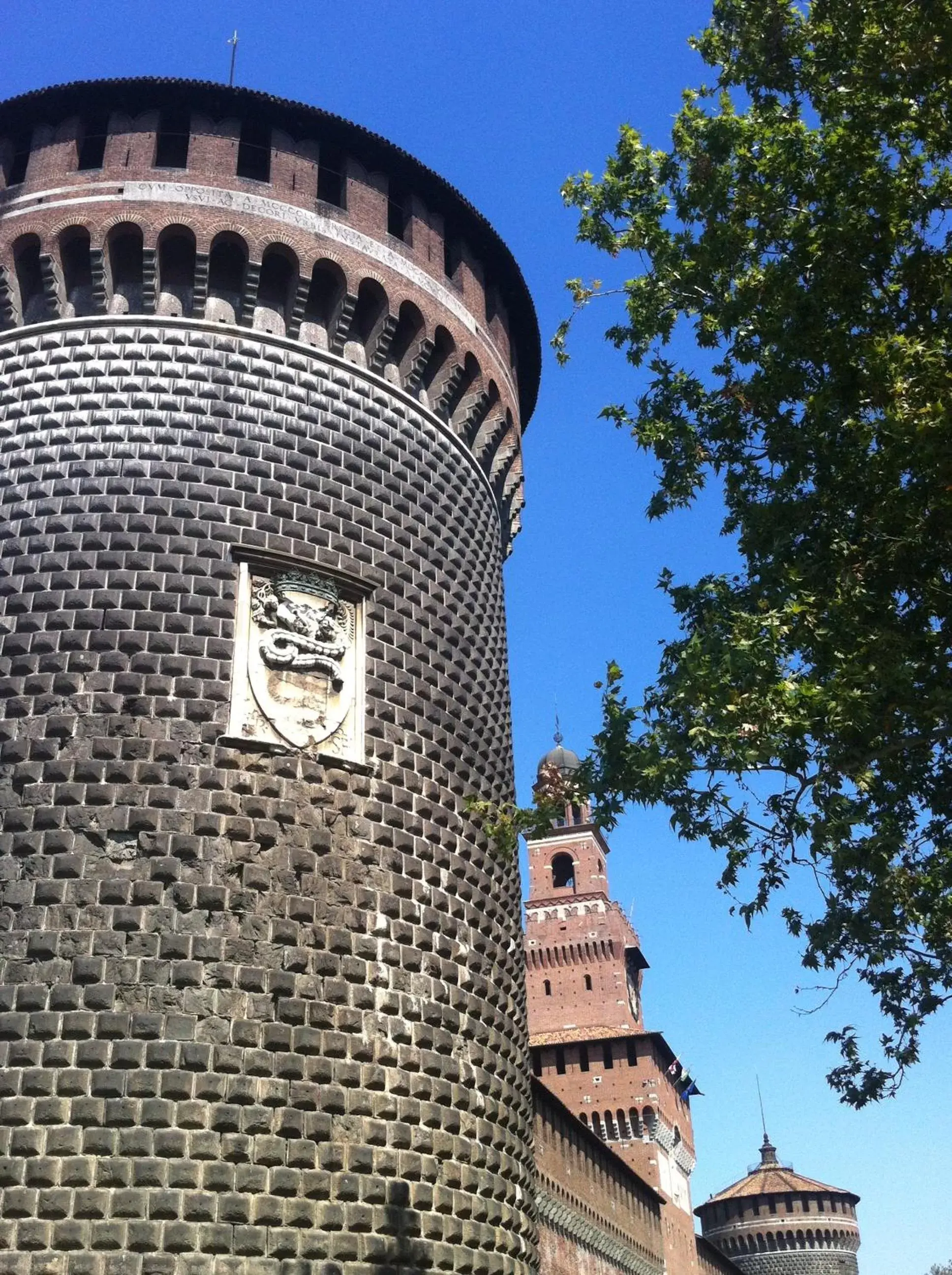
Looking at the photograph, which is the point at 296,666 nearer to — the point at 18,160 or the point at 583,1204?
the point at 18,160

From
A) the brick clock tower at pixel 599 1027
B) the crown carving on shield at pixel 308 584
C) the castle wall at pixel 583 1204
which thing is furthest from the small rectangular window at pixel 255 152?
the brick clock tower at pixel 599 1027

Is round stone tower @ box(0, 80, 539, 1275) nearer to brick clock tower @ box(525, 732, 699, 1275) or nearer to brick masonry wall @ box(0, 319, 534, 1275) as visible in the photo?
brick masonry wall @ box(0, 319, 534, 1275)

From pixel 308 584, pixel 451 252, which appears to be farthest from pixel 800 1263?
pixel 308 584

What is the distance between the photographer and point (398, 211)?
12938 millimetres

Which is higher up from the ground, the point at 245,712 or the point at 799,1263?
the point at 799,1263

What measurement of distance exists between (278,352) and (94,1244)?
6.71m

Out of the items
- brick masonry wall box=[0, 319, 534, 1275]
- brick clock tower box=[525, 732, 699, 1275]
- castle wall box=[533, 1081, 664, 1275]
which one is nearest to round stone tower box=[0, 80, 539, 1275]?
brick masonry wall box=[0, 319, 534, 1275]

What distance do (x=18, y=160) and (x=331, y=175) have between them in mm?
2828

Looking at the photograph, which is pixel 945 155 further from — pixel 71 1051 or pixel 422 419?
pixel 71 1051

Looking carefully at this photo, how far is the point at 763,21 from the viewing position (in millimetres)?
9742

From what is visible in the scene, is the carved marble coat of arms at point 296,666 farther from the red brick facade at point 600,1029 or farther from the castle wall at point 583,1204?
the red brick facade at point 600,1029

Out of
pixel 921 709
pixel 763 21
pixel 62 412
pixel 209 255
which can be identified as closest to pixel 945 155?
pixel 763 21

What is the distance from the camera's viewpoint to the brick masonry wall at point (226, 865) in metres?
7.82

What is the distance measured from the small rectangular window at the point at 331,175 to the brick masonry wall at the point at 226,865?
2049 mm
